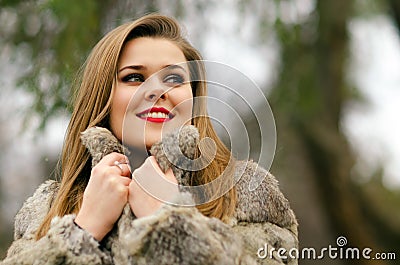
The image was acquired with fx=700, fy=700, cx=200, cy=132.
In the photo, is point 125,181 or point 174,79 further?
point 174,79

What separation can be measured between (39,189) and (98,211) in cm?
46

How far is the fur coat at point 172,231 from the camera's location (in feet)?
5.01

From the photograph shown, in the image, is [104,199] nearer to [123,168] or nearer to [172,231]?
[123,168]

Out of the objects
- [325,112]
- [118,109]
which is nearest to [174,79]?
[118,109]

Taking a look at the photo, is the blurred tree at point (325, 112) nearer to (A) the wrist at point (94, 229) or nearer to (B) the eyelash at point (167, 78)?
(B) the eyelash at point (167, 78)

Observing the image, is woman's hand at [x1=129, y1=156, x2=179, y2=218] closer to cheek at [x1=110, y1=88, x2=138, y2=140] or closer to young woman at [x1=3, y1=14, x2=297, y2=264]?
young woman at [x1=3, y1=14, x2=297, y2=264]

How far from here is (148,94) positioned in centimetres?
182

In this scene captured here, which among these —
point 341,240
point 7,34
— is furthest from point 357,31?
point 7,34

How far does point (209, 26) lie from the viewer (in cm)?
356

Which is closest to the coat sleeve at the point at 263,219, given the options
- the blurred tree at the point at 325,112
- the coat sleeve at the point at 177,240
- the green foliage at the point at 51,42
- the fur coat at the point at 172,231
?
the fur coat at the point at 172,231

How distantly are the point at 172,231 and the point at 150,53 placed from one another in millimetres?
591

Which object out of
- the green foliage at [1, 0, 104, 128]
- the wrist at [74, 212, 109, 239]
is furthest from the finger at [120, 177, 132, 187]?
the green foliage at [1, 0, 104, 128]

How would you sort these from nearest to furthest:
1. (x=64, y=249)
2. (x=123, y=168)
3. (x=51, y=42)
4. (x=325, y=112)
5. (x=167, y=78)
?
(x=64, y=249)
(x=123, y=168)
(x=167, y=78)
(x=51, y=42)
(x=325, y=112)

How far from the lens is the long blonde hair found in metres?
1.88
